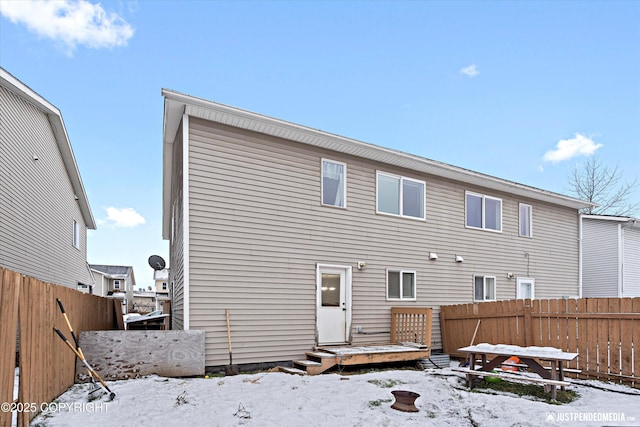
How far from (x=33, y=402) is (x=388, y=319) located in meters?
6.78

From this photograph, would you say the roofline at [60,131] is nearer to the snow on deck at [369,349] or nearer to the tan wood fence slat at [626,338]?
the snow on deck at [369,349]

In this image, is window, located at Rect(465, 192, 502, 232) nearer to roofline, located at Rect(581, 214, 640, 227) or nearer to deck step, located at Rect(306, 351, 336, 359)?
deck step, located at Rect(306, 351, 336, 359)

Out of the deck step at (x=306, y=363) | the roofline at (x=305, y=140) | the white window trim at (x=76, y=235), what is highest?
the roofline at (x=305, y=140)

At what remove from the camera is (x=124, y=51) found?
17578 mm

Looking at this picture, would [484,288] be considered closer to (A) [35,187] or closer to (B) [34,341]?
(B) [34,341]

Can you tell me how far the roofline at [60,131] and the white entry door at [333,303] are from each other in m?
7.90

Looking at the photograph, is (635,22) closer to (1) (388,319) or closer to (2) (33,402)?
(1) (388,319)

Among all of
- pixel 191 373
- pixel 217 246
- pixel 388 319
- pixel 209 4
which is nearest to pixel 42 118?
pixel 209 4

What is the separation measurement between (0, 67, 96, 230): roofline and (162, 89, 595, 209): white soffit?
3.45 meters

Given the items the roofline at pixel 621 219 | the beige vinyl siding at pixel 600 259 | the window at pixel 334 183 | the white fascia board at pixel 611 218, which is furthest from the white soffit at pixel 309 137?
the beige vinyl siding at pixel 600 259

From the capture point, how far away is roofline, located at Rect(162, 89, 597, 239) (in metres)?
7.32

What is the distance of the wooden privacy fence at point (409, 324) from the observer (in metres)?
8.86

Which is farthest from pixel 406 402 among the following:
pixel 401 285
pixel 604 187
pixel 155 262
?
pixel 604 187

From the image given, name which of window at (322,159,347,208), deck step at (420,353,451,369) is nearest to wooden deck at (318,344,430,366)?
deck step at (420,353,451,369)
